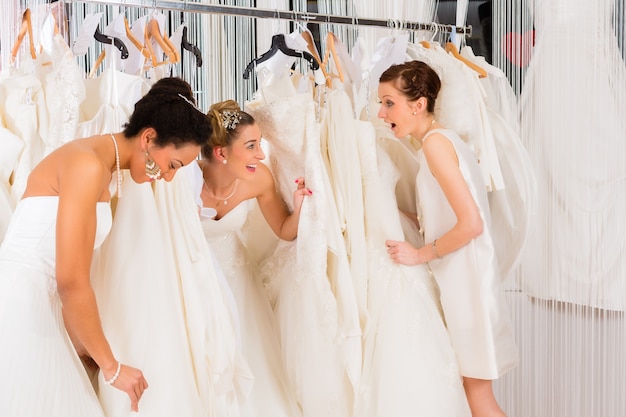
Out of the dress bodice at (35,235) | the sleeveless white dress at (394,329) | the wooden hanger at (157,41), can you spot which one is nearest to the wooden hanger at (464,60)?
the sleeveless white dress at (394,329)

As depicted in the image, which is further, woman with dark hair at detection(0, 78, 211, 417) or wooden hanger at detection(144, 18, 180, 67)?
wooden hanger at detection(144, 18, 180, 67)

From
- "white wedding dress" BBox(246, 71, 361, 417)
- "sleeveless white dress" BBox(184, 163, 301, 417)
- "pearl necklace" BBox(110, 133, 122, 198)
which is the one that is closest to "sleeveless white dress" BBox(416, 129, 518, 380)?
"white wedding dress" BBox(246, 71, 361, 417)

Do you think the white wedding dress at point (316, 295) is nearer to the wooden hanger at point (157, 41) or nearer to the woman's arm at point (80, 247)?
the wooden hanger at point (157, 41)

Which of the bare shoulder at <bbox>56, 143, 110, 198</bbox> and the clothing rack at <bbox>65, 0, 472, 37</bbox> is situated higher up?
the clothing rack at <bbox>65, 0, 472, 37</bbox>

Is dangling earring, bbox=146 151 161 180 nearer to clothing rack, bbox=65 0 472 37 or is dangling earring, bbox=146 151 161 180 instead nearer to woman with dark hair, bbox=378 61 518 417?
clothing rack, bbox=65 0 472 37

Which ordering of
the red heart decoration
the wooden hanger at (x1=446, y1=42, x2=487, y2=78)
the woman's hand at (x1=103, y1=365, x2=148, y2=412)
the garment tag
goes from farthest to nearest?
1. the red heart decoration
2. the wooden hanger at (x1=446, y1=42, x2=487, y2=78)
3. the garment tag
4. the woman's hand at (x1=103, y1=365, x2=148, y2=412)

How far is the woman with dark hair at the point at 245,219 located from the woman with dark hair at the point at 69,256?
423 millimetres

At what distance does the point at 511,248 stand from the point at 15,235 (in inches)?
67.8

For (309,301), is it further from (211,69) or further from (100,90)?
(211,69)

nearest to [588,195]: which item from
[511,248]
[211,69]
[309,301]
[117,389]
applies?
[511,248]

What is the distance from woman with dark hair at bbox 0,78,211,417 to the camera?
5.69ft

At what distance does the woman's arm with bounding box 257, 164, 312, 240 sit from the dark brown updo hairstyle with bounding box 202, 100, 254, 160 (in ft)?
0.62

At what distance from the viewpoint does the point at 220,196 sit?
8.19 ft

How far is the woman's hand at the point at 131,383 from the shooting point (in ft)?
6.00
